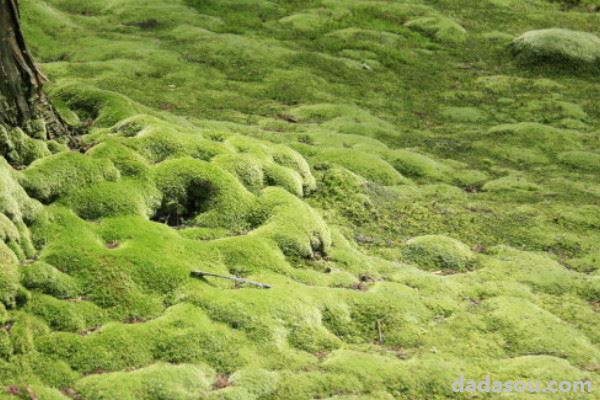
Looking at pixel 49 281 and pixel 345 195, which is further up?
pixel 49 281

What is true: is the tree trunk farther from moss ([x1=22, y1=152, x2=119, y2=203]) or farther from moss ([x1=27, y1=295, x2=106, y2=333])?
moss ([x1=27, y1=295, x2=106, y2=333])

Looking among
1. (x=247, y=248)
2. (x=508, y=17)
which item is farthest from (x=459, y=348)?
(x=508, y=17)

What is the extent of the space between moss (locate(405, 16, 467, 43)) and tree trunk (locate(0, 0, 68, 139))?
1605 inches

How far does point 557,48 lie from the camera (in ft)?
147

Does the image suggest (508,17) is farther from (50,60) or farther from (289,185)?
(289,185)

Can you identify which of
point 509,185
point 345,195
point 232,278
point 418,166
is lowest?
point 509,185

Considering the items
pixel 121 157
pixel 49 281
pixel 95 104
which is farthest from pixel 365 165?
pixel 49 281

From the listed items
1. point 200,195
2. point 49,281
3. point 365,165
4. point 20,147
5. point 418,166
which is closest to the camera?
point 49,281

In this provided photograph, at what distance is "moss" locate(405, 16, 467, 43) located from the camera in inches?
1992

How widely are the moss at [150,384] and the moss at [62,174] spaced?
514cm

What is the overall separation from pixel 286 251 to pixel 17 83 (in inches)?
288

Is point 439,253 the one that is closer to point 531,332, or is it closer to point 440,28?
point 531,332

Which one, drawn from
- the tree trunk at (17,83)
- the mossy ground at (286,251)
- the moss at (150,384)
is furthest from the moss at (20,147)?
the moss at (150,384)

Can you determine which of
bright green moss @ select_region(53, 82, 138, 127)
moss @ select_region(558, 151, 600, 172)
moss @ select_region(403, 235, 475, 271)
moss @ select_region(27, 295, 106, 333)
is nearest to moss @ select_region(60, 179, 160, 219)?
moss @ select_region(27, 295, 106, 333)
